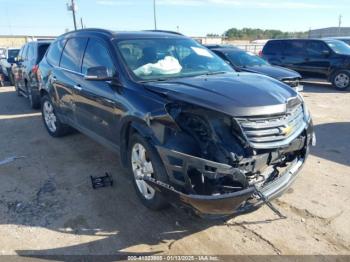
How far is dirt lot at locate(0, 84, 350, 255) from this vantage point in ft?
10.6

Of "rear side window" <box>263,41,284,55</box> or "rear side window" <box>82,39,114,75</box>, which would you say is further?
"rear side window" <box>263,41,284,55</box>

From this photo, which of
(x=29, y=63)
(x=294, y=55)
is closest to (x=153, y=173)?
(x=29, y=63)

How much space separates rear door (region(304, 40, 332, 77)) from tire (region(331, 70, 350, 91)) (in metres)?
0.38

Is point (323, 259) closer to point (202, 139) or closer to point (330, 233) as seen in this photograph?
point (330, 233)

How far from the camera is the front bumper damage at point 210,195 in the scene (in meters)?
2.81

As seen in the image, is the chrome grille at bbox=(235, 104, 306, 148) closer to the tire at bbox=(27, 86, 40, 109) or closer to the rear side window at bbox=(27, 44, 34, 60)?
the tire at bbox=(27, 86, 40, 109)

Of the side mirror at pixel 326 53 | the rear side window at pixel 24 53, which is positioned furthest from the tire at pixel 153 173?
the side mirror at pixel 326 53

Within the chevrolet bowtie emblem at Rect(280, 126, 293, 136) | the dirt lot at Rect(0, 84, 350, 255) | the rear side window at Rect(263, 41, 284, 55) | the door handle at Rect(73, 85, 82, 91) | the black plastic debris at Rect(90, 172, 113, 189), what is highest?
the rear side window at Rect(263, 41, 284, 55)

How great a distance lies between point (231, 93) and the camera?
10.7ft

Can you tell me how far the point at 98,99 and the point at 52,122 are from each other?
2.73 m

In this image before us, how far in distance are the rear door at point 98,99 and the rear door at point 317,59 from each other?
10.5m

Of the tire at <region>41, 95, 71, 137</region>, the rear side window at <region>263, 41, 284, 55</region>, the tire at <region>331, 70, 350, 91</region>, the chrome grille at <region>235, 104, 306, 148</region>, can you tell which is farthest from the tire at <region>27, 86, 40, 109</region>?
the tire at <region>331, 70, 350, 91</region>

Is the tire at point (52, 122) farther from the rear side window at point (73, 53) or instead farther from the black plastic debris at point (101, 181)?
the black plastic debris at point (101, 181)

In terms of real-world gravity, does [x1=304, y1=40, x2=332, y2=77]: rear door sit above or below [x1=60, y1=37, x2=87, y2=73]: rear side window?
below
